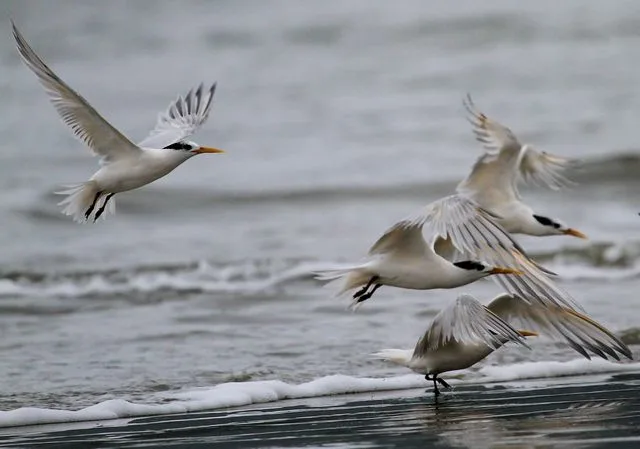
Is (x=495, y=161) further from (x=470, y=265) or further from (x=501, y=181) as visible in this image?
(x=470, y=265)

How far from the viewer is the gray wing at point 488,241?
7.33 meters

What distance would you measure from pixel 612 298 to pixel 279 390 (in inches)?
166

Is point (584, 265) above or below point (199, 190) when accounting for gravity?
below

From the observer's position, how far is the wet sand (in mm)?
6070

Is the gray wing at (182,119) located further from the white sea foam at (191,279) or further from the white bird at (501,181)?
the white sea foam at (191,279)

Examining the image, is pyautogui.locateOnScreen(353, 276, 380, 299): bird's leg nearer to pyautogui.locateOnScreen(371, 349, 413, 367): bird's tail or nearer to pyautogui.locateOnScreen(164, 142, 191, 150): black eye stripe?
pyautogui.locateOnScreen(371, 349, 413, 367): bird's tail

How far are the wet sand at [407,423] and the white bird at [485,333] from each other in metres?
0.22

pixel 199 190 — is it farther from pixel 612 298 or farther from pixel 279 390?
pixel 279 390

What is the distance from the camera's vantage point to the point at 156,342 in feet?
32.4

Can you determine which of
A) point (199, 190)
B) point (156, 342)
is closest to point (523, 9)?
point (199, 190)

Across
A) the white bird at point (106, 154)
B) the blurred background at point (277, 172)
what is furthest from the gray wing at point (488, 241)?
the white bird at point (106, 154)

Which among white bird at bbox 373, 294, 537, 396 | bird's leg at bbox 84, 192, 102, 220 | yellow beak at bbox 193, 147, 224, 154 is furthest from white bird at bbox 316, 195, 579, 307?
bird's leg at bbox 84, 192, 102, 220

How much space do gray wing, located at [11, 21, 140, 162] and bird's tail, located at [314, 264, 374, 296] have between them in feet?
4.80

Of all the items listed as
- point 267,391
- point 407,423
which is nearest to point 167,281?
point 267,391
